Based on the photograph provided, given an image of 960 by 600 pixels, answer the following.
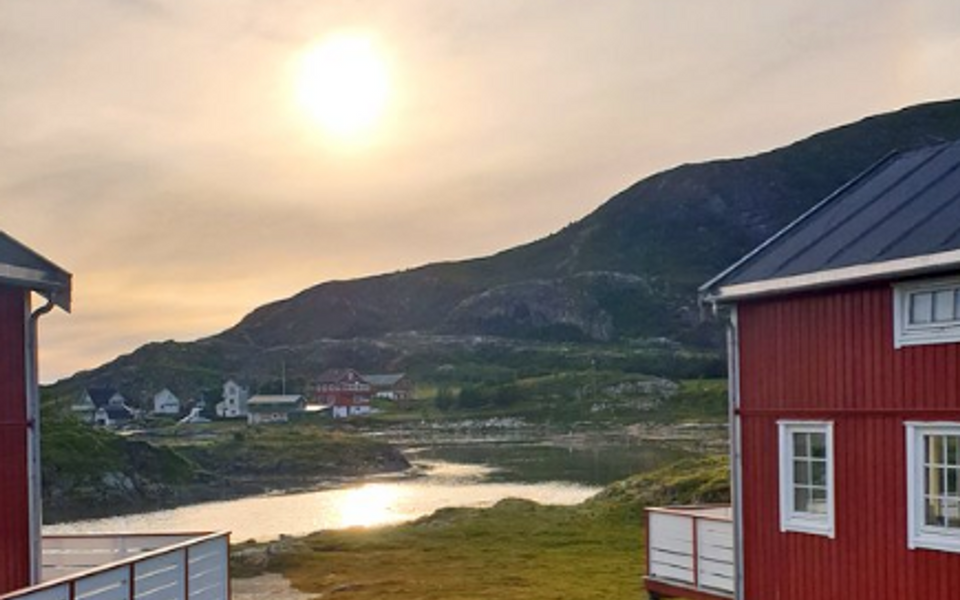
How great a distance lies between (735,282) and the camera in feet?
57.7

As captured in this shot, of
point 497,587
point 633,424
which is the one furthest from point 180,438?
point 497,587

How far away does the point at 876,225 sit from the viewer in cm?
1631

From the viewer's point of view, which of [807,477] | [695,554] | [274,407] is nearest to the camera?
[807,477]

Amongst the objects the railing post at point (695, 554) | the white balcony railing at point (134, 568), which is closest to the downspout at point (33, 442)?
the white balcony railing at point (134, 568)

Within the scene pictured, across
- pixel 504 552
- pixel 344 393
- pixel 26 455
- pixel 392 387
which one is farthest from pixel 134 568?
pixel 392 387

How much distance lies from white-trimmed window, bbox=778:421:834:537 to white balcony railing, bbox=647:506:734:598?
5.15 ft

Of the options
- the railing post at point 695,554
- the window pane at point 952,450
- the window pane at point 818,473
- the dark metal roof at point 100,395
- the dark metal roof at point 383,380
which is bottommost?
the dark metal roof at point 100,395

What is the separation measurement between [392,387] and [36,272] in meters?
170

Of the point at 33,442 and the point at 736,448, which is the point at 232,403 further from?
the point at 736,448

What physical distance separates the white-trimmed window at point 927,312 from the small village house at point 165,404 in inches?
6512

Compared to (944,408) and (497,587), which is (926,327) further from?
(497,587)

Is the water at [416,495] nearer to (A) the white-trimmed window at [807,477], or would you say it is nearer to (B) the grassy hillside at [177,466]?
(B) the grassy hillside at [177,466]

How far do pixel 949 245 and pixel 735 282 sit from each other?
3.90 metres

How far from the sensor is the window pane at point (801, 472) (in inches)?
651
